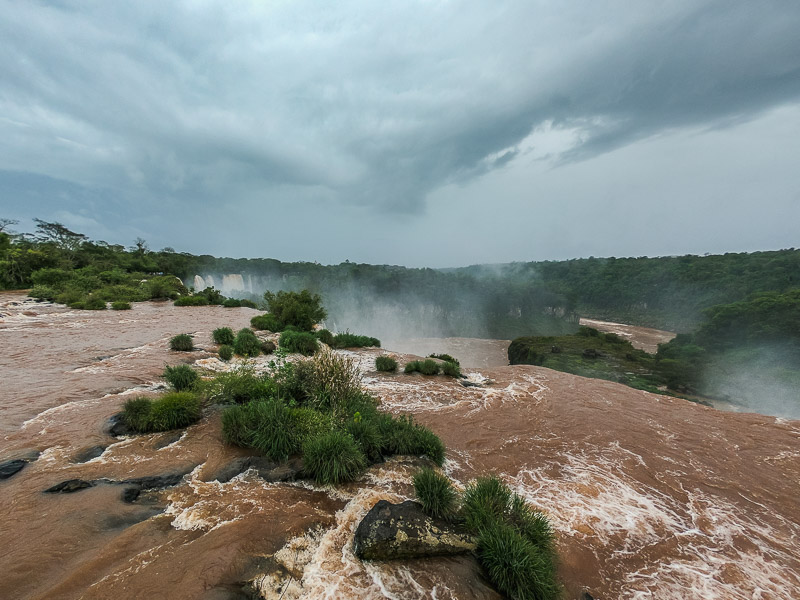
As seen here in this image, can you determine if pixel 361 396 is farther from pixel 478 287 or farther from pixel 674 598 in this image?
pixel 478 287

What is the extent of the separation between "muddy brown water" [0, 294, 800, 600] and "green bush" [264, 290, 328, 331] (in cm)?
1224

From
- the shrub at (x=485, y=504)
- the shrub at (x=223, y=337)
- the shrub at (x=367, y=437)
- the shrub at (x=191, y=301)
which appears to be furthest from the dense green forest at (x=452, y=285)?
the shrub at (x=485, y=504)

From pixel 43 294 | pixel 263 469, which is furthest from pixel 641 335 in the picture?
pixel 43 294

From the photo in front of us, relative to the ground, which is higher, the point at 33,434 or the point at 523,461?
the point at 33,434

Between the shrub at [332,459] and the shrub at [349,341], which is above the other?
the shrub at [332,459]

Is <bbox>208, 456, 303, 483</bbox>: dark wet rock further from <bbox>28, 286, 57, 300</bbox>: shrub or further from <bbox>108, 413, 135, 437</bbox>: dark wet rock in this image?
<bbox>28, 286, 57, 300</bbox>: shrub

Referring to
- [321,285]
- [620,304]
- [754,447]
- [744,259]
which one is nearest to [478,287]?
[620,304]

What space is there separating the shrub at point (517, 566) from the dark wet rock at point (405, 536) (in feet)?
1.09

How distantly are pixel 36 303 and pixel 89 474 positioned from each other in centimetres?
3354

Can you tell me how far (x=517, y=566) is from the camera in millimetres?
3568

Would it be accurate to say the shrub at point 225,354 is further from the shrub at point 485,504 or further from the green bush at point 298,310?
the shrub at point 485,504

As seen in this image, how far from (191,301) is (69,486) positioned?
105ft

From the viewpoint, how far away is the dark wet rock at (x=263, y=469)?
5277mm

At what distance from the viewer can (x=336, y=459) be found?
5312 millimetres
